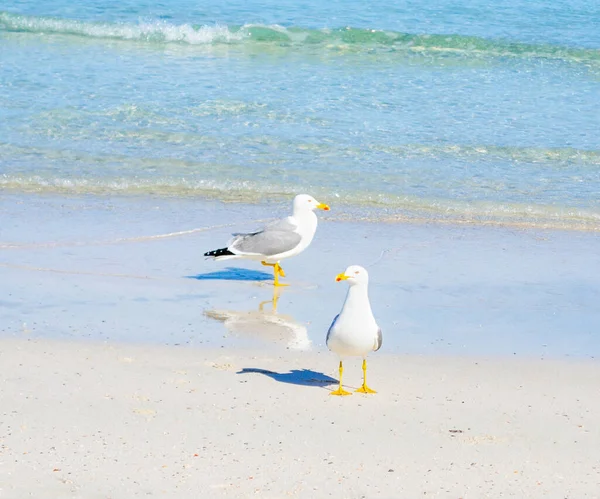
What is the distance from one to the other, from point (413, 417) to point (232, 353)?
1370 millimetres

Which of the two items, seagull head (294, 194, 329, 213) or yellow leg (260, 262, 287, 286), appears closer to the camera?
yellow leg (260, 262, 287, 286)

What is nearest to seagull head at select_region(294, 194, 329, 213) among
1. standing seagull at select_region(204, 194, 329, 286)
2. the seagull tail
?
standing seagull at select_region(204, 194, 329, 286)

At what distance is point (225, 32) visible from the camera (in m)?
19.8

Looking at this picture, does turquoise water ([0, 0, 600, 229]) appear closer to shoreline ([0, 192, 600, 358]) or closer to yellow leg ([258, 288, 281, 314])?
shoreline ([0, 192, 600, 358])

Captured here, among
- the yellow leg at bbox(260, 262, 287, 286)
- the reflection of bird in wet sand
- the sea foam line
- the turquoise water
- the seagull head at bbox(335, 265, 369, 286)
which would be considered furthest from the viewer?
the sea foam line

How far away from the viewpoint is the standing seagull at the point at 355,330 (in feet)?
19.8

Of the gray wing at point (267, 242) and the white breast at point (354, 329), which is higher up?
the white breast at point (354, 329)

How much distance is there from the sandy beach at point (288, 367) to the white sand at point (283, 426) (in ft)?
0.04

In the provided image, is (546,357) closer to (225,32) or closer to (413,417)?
(413,417)

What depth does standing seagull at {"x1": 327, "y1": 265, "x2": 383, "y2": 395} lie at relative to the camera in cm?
603

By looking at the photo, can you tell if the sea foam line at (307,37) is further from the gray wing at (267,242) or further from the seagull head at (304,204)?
the gray wing at (267,242)

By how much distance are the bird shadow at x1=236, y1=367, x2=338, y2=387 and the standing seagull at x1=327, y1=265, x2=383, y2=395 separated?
0.67 feet

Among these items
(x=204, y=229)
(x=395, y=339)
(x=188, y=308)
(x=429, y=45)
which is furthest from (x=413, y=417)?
(x=429, y=45)


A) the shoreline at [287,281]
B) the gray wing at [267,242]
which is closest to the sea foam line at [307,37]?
the shoreline at [287,281]
